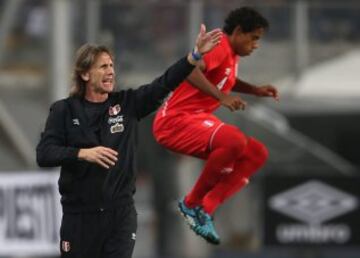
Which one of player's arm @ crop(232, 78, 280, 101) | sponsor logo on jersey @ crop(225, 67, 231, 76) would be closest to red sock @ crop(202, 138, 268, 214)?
player's arm @ crop(232, 78, 280, 101)

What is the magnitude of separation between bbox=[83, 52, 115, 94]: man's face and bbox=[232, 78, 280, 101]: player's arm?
1675 millimetres

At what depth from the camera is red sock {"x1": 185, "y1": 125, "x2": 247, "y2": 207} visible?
34.1 ft

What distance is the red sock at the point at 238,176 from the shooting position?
34.8 feet

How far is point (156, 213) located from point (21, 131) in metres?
4.38

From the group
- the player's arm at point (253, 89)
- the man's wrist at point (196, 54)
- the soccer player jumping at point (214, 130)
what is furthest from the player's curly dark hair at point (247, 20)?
the man's wrist at point (196, 54)

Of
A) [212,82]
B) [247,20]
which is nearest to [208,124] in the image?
[212,82]

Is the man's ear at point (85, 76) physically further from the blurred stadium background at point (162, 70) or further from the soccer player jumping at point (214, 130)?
the blurred stadium background at point (162, 70)

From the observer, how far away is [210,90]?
9922 millimetres

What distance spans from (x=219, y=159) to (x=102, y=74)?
1520 mm

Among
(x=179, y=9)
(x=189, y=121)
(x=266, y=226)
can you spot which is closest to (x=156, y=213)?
(x=266, y=226)

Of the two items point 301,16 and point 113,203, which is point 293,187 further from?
point 113,203

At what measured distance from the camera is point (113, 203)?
30.8ft

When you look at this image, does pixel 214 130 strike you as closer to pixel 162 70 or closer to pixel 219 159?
pixel 219 159

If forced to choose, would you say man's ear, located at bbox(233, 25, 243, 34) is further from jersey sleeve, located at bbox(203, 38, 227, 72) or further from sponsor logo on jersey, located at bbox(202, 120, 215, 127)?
sponsor logo on jersey, located at bbox(202, 120, 215, 127)
